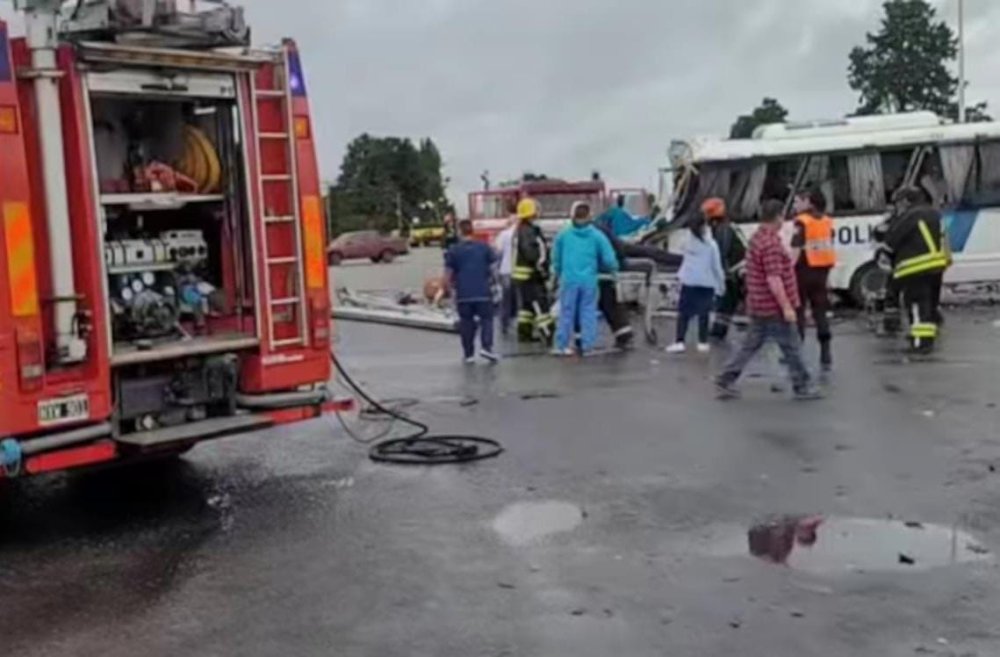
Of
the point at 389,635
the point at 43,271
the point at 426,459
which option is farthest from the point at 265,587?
the point at 426,459

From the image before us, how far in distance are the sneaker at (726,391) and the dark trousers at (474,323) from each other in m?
3.61

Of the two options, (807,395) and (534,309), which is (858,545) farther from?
(534,309)

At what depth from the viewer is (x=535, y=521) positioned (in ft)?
25.5

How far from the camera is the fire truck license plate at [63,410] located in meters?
7.40

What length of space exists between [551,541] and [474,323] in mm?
8383

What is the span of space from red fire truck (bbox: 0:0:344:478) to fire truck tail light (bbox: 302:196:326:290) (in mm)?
12

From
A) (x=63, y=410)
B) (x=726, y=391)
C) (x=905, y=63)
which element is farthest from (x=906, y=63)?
(x=63, y=410)

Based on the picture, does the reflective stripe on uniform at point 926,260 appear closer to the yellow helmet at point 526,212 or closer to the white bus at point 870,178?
the yellow helmet at point 526,212

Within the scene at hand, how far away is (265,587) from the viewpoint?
662 centimetres

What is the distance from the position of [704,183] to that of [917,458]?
13.0 metres

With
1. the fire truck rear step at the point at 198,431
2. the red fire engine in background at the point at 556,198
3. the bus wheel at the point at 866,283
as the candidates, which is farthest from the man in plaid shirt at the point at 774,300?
the red fire engine in background at the point at 556,198

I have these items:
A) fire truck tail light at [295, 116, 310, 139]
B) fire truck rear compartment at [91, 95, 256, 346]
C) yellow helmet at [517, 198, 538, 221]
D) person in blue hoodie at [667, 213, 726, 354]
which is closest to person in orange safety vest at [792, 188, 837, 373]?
person in blue hoodie at [667, 213, 726, 354]

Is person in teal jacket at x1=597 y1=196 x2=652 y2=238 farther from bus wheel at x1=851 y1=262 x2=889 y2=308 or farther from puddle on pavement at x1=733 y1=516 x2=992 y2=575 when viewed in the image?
puddle on pavement at x1=733 y1=516 x2=992 y2=575

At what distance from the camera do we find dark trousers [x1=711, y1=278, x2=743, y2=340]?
687 inches
